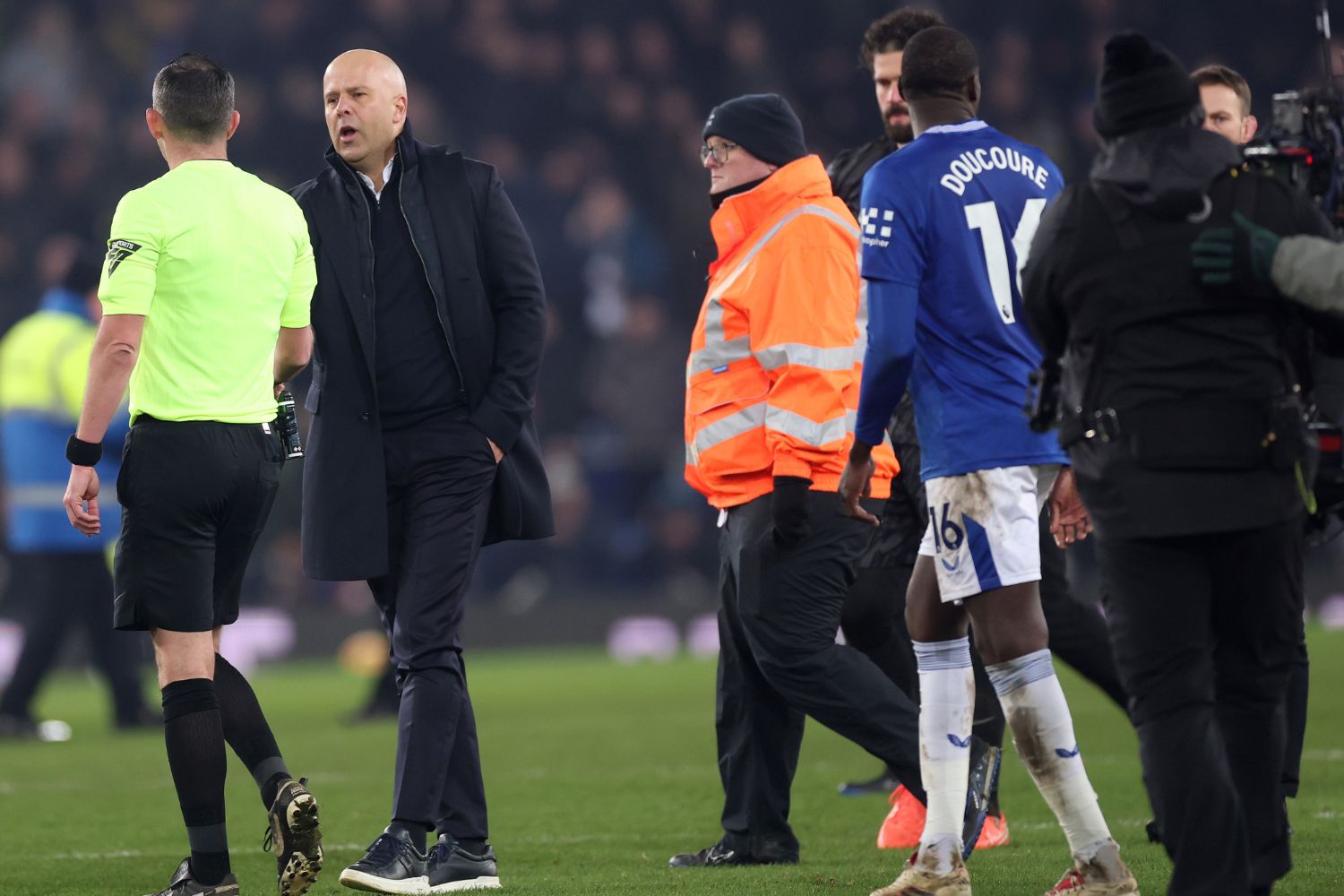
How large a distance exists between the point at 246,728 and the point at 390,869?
0.54m

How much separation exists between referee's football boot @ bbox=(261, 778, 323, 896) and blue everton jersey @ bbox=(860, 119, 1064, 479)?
5.38 ft

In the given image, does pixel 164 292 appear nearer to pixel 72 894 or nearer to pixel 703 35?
pixel 72 894

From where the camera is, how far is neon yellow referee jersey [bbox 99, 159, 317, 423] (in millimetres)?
4621

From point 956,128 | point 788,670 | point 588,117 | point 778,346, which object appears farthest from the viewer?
point 588,117

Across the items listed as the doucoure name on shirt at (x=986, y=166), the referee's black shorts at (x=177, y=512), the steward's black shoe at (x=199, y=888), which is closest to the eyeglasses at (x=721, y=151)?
the doucoure name on shirt at (x=986, y=166)

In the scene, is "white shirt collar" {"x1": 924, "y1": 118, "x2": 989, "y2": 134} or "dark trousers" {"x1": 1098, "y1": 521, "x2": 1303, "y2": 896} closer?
"dark trousers" {"x1": 1098, "y1": 521, "x2": 1303, "y2": 896}

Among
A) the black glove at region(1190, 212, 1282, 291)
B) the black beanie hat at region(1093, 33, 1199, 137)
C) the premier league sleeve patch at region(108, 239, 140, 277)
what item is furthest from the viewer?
the premier league sleeve patch at region(108, 239, 140, 277)

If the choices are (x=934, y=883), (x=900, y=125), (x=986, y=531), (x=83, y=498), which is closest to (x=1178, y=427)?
(x=986, y=531)

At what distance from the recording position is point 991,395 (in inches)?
171

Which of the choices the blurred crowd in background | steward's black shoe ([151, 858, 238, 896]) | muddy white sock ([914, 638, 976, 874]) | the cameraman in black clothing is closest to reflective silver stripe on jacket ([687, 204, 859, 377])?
muddy white sock ([914, 638, 976, 874])

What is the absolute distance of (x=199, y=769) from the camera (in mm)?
4664

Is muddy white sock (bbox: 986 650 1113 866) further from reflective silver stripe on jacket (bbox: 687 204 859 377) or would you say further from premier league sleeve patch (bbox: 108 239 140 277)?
premier league sleeve patch (bbox: 108 239 140 277)

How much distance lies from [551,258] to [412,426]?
39.1 feet

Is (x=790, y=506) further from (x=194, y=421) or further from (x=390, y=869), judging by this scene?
(x=194, y=421)
